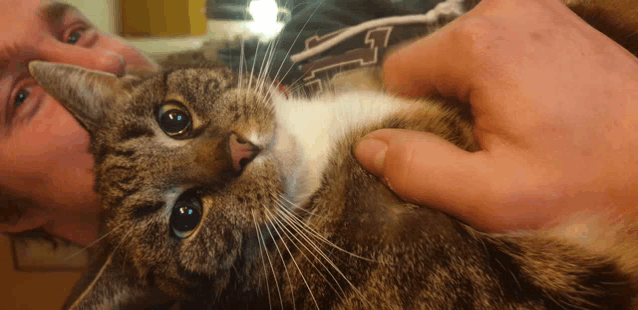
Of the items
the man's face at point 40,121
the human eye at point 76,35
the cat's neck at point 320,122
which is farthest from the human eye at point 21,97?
the cat's neck at point 320,122

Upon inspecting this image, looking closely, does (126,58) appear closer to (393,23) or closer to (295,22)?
(295,22)

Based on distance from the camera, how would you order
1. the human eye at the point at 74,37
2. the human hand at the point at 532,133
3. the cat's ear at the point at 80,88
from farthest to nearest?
the human eye at the point at 74,37
the cat's ear at the point at 80,88
the human hand at the point at 532,133

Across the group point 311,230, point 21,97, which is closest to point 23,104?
point 21,97

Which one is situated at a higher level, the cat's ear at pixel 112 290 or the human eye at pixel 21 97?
the human eye at pixel 21 97

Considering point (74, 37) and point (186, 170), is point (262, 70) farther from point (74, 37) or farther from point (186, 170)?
point (74, 37)

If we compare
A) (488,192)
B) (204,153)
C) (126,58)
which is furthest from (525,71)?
(126,58)

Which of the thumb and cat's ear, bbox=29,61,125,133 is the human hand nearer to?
the thumb

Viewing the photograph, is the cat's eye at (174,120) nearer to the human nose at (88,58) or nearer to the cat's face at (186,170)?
the cat's face at (186,170)

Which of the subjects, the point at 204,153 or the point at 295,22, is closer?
the point at 204,153
